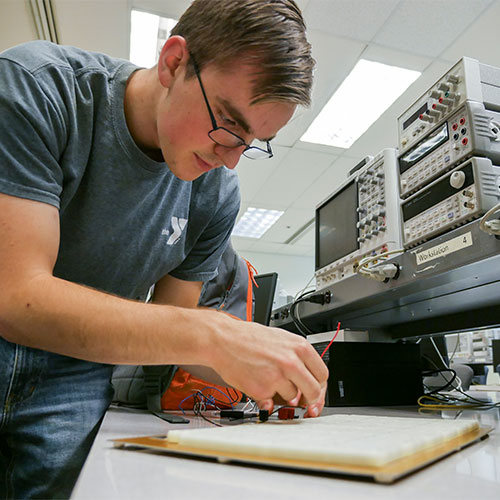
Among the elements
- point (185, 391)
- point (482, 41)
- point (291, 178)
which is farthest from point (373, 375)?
point (291, 178)

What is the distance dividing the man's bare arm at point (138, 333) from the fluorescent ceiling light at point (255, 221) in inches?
203

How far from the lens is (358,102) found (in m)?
3.48

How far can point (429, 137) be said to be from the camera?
1104 millimetres

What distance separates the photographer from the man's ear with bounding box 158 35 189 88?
0.81 meters

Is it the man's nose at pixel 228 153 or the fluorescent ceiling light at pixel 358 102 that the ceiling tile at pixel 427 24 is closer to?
the fluorescent ceiling light at pixel 358 102

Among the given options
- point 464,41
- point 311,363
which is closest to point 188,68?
point 311,363

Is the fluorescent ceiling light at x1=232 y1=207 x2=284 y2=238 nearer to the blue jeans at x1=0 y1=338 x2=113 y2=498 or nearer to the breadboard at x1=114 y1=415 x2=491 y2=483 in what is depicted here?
the blue jeans at x1=0 y1=338 x2=113 y2=498

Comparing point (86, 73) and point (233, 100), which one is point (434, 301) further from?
point (86, 73)

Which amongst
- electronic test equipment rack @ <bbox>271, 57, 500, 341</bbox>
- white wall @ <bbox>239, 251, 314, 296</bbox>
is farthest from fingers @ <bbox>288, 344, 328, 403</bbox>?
white wall @ <bbox>239, 251, 314, 296</bbox>

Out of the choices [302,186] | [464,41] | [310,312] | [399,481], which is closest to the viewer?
[399,481]

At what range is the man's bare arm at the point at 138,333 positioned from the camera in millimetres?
539

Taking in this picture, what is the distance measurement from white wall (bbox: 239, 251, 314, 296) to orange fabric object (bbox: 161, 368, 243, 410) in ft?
21.0

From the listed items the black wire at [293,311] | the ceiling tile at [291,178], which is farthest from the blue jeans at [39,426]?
the ceiling tile at [291,178]

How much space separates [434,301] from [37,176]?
3.25ft
